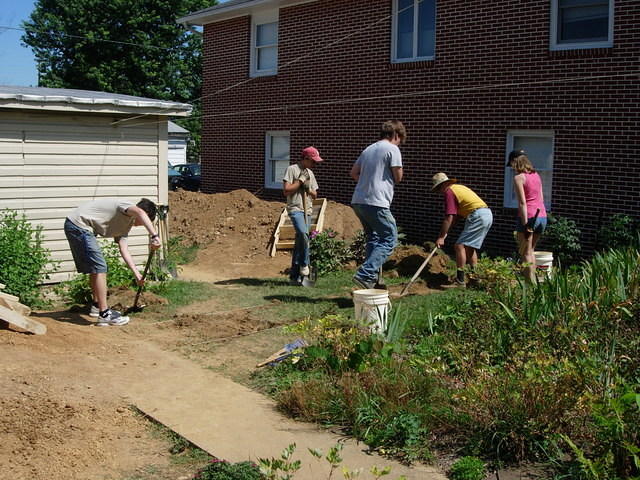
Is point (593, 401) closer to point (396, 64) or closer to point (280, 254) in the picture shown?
point (280, 254)

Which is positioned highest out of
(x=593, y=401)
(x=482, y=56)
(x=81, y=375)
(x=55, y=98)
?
(x=482, y=56)

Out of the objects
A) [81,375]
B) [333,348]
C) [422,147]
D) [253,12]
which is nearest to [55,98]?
[81,375]

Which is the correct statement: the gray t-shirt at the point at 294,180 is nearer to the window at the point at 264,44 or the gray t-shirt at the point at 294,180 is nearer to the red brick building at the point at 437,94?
the red brick building at the point at 437,94

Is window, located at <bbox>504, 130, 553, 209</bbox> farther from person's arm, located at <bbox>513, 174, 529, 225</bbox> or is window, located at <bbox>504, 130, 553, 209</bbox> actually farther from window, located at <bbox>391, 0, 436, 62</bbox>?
person's arm, located at <bbox>513, 174, 529, 225</bbox>

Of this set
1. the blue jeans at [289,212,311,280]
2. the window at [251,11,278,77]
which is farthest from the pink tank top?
the window at [251,11,278,77]

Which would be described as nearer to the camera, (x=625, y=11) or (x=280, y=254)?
(x=625, y=11)

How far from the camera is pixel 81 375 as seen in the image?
22.5ft

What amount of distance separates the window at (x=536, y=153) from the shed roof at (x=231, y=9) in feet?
21.8

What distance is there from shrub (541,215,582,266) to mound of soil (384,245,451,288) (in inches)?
78.1

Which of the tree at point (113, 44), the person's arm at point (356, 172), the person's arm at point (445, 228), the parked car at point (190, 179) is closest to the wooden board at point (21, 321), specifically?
the person's arm at point (356, 172)

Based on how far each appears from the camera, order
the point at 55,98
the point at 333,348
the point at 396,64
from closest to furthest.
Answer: the point at 333,348
the point at 55,98
the point at 396,64

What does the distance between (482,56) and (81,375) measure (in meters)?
10.8

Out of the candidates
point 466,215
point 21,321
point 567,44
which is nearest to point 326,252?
point 466,215

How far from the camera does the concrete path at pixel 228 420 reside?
5126 mm
